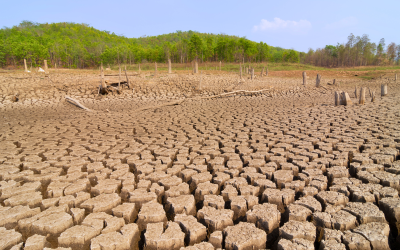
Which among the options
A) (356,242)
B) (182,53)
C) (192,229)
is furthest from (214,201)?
(182,53)

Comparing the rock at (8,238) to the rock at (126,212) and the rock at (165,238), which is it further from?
the rock at (165,238)

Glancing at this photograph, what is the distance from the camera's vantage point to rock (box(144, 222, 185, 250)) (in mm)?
1789

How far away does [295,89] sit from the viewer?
13.2 meters

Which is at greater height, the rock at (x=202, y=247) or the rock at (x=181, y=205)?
the rock at (x=181, y=205)

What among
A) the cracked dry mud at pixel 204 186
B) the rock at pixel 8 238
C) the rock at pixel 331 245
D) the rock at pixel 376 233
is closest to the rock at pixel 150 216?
the cracked dry mud at pixel 204 186

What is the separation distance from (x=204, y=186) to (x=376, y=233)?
4.98 feet

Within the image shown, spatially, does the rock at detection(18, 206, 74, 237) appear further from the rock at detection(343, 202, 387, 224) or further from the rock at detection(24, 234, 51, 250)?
the rock at detection(343, 202, 387, 224)

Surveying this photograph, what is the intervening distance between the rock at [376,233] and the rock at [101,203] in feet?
6.83

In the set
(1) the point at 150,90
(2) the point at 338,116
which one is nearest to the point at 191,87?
(1) the point at 150,90

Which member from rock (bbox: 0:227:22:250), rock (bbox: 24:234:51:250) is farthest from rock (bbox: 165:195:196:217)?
rock (bbox: 0:227:22:250)

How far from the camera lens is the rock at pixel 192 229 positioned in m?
1.87

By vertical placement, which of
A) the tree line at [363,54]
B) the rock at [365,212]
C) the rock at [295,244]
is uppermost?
the tree line at [363,54]

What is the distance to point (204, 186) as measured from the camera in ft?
8.62

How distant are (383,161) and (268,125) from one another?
234 centimetres
